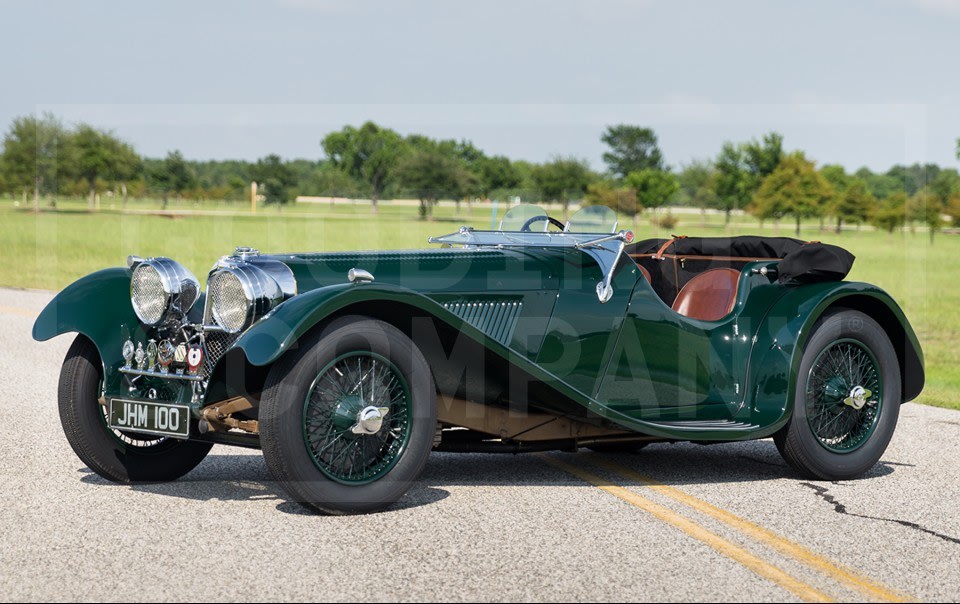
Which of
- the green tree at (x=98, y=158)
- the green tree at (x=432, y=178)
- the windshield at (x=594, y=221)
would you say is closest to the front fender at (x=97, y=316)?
the windshield at (x=594, y=221)

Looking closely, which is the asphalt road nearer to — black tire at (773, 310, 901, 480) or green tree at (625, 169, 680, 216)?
black tire at (773, 310, 901, 480)

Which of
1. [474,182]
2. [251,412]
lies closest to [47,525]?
[251,412]

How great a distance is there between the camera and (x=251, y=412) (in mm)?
5449

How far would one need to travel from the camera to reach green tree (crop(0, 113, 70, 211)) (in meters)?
78.4

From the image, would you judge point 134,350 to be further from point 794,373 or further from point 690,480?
point 794,373

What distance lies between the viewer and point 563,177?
83500 millimetres

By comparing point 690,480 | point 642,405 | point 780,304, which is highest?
point 780,304

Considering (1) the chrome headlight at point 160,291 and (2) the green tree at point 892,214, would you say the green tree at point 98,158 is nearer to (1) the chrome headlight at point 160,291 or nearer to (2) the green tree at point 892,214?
(2) the green tree at point 892,214

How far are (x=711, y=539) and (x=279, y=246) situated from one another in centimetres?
3082

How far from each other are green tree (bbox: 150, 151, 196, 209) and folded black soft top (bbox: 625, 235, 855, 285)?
81554 millimetres

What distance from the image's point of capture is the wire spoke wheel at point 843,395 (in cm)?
653

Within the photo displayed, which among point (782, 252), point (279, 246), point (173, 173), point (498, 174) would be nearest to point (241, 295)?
point (782, 252)

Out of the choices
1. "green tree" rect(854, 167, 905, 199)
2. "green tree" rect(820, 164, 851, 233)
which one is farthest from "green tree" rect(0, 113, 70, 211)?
"green tree" rect(854, 167, 905, 199)

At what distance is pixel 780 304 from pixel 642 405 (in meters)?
1.13
